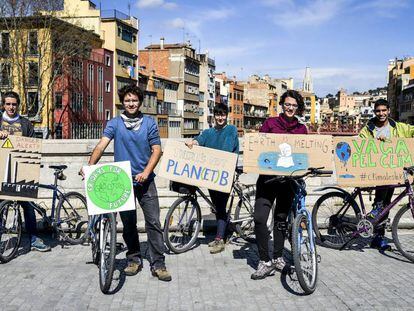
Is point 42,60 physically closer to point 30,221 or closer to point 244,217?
point 30,221

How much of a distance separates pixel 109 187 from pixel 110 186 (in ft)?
0.07

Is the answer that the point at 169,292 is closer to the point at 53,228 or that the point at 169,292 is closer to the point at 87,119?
the point at 53,228

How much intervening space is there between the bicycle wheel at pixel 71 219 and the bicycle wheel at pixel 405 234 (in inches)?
161

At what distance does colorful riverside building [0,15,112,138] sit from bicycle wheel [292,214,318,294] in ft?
114

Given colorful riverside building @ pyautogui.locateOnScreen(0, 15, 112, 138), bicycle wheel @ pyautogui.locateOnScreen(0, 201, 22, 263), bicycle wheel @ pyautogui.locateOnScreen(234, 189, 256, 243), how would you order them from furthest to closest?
colorful riverside building @ pyautogui.locateOnScreen(0, 15, 112, 138) < bicycle wheel @ pyautogui.locateOnScreen(234, 189, 256, 243) < bicycle wheel @ pyautogui.locateOnScreen(0, 201, 22, 263)

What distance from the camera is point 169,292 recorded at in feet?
17.6

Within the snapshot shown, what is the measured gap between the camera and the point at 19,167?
22.2ft

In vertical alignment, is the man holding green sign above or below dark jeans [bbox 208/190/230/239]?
above

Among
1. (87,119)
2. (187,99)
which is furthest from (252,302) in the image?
(187,99)

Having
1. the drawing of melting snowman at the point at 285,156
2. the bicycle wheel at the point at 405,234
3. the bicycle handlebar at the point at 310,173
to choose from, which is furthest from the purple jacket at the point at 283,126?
the bicycle wheel at the point at 405,234

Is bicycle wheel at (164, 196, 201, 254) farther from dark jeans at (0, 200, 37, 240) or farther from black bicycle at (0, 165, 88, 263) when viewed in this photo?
dark jeans at (0, 200, 37, 240)

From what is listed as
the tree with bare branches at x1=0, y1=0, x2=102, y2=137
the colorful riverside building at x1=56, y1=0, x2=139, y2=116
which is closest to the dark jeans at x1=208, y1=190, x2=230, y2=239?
the tree with bare branches at x1=0, y1=0, x2=102, y2=137

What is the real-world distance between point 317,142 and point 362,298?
194cm

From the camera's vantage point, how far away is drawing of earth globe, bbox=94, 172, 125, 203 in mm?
5590
